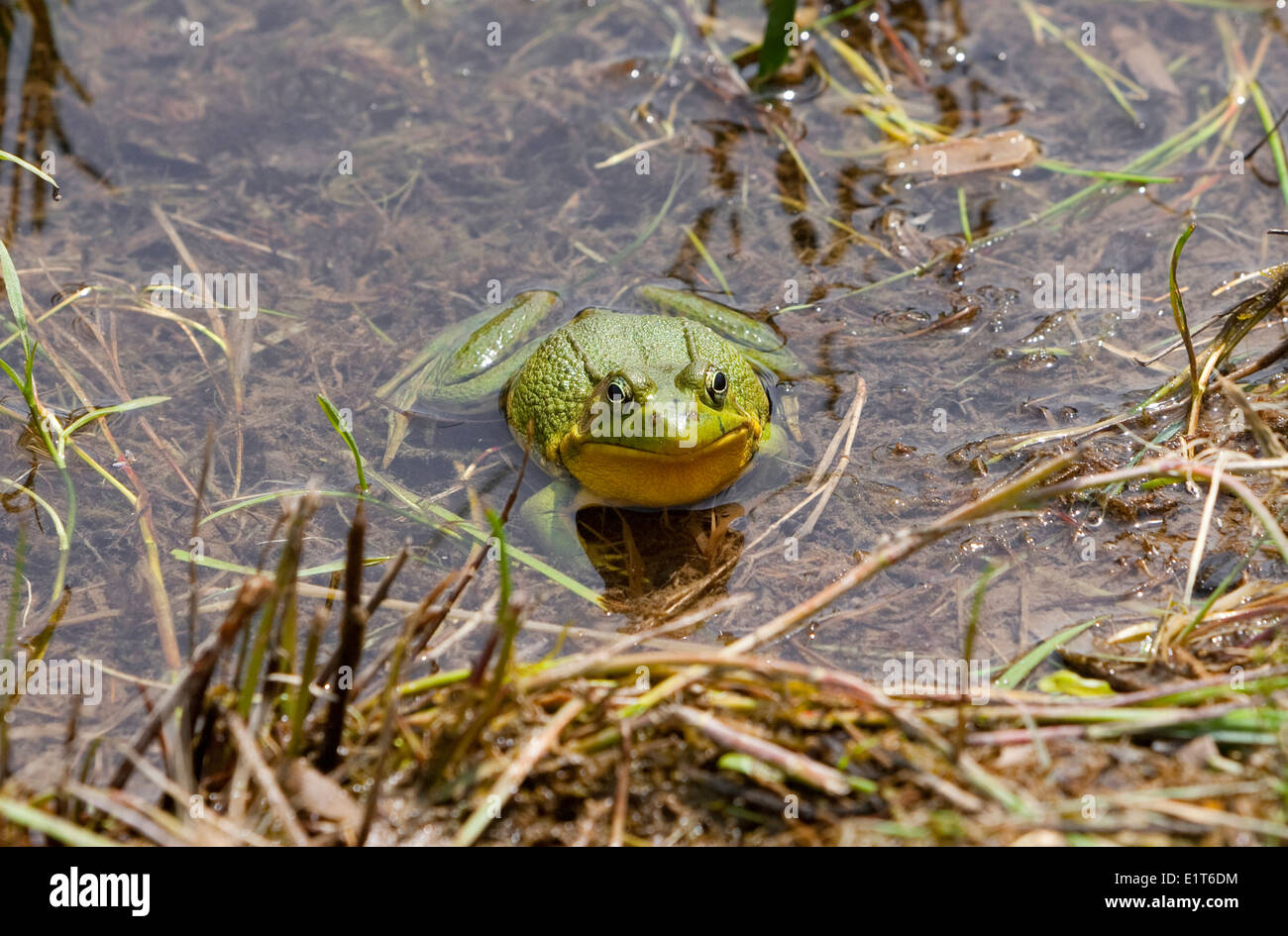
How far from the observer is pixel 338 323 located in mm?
5102

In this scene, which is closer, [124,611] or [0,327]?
[124,611]

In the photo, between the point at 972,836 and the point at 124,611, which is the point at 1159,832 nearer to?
the point at 972,836

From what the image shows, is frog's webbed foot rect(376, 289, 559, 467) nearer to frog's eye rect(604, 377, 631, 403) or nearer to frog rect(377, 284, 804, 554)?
frog rect(377, 284, 804, 554)

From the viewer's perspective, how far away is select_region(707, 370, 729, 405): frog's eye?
386 centimetres

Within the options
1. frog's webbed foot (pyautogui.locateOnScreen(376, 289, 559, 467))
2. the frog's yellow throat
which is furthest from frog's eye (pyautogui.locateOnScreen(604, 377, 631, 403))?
frog's webbed foot (pyautogui.locateOnScreen(376, 289, 559, 467))

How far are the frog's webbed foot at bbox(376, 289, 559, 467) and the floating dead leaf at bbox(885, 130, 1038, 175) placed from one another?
2.38 metres

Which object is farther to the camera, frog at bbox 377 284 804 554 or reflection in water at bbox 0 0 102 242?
reflection in water at bbox 0 0 102 242

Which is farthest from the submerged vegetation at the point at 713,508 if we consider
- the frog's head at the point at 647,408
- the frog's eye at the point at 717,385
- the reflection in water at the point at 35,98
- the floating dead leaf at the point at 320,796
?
the frog's eye at the point at 717,385

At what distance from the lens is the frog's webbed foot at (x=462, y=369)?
4676mm

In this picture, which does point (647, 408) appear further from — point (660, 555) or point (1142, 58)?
point (1142, 58)

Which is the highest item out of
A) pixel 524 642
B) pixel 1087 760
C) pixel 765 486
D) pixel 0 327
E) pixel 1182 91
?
pixel 1182 91

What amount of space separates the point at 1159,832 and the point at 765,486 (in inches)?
87.3

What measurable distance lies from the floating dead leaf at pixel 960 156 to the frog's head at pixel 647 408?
200 centimetres
